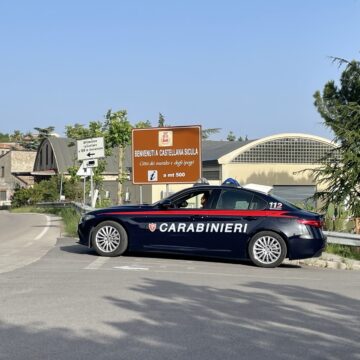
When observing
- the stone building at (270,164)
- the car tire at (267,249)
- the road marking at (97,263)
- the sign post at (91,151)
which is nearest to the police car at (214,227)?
the car tire at (267,249)

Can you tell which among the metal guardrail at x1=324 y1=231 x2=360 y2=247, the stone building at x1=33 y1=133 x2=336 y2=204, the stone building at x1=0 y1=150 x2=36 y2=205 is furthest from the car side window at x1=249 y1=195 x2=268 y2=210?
the stone building at x1=0 y1=150 x2=36 y2=205

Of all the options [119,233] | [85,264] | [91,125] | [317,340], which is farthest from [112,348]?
[91,125]

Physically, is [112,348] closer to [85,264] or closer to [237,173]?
[85,264]

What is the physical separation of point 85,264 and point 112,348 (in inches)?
223

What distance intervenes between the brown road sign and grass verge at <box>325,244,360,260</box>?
17.2 feet

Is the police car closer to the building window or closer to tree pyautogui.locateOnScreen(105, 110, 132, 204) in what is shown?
tree pyautogui.locateOnScreen(105, 110, 132, 204)

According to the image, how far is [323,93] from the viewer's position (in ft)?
82.9

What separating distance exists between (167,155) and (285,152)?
23.9 m

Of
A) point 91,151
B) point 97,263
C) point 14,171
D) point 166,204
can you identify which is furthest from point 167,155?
point 14,171

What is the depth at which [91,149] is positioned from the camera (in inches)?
770

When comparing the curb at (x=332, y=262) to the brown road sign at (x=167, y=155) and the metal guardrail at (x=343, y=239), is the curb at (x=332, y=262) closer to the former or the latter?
the metal guardrail at (x=343, y=239)

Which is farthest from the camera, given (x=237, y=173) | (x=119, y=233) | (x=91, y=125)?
(x=237, y=173)

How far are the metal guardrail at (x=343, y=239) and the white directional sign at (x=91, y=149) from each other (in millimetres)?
8931

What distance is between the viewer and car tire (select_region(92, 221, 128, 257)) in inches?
464
